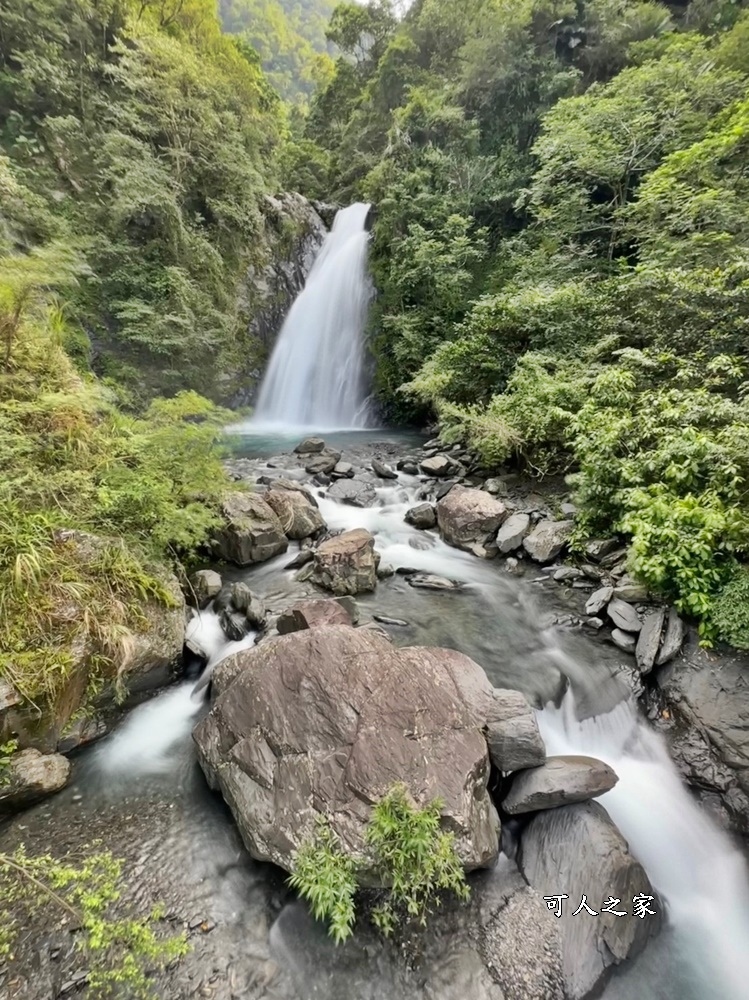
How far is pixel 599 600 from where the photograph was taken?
186 inches

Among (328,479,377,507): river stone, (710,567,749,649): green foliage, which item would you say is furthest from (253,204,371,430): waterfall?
(710,567,749,649): green foliage

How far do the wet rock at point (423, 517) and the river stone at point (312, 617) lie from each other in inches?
119

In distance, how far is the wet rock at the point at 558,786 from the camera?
2.86 metres

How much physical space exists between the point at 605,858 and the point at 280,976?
1.97 meters

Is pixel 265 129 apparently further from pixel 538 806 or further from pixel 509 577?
pixel 538 806

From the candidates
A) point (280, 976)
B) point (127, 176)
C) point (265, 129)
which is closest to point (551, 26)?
point (265, 129)

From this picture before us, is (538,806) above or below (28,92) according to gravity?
below

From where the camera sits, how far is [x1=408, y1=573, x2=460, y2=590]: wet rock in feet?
18.4

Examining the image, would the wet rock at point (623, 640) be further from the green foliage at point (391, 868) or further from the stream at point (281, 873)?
the green foliage at point (391, 868)

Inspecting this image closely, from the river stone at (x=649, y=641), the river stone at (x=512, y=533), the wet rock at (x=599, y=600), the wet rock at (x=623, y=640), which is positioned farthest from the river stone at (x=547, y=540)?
the river stone at (x=649, y=641)

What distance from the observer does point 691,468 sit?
441 cm

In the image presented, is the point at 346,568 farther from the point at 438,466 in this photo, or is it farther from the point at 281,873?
the point at 438,466

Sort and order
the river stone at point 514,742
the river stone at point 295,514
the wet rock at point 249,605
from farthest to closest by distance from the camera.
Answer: the river stone at point 295,514 → the wet rock at point 249,605 → the river stone at point 514,742

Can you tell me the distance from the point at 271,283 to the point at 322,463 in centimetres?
941
